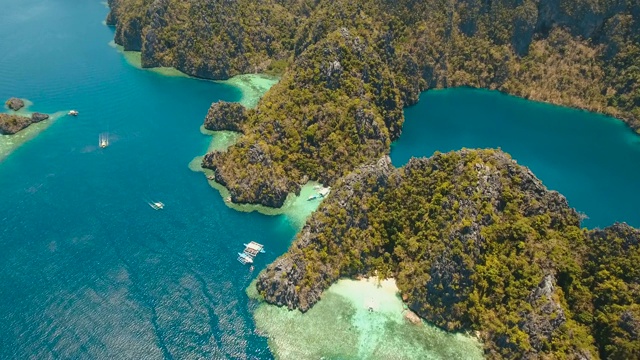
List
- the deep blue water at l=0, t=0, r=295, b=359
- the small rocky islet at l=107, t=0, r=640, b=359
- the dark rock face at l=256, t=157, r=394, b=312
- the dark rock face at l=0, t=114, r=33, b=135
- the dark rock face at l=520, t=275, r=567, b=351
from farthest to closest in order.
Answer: the dark rock face at l=0, t=114, r=33, b=135 → the dark rock face at l=256, t=157, r=394, b=312 → the deep blue water at l=0, t=0, r=295, b=359 → the small rocky islet at l=107, t=0, r=640, b=359 → the dark rock face at l=520, t=275, r=567, b=351

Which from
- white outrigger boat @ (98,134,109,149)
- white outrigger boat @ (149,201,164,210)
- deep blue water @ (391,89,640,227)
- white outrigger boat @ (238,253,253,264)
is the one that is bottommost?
white outrigger boat @ (98,134,109,149)

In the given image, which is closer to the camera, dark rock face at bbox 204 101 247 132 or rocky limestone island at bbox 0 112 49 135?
dark rock face at bbox 204 101 247 132

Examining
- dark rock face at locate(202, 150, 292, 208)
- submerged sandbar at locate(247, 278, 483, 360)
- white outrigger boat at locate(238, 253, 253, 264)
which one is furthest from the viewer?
dark rock face at locate(202, 150, 292, 208)

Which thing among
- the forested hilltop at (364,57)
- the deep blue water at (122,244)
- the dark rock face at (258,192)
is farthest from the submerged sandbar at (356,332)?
the forested hilltop at (364,57)

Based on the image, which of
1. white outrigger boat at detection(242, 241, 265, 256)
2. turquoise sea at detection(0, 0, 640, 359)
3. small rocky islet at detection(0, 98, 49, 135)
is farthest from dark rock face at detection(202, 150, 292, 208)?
small rocky islet at detection(0, 98, 49, 135)

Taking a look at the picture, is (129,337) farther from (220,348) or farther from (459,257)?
(459,257)

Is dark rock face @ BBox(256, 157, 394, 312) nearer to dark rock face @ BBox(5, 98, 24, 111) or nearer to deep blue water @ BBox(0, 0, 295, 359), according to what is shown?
deep blue water @ BBox(0, 0, 295, 359)

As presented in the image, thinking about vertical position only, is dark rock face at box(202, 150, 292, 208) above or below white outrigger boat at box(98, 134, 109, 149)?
above

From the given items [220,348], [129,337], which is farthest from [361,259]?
[129,337]
